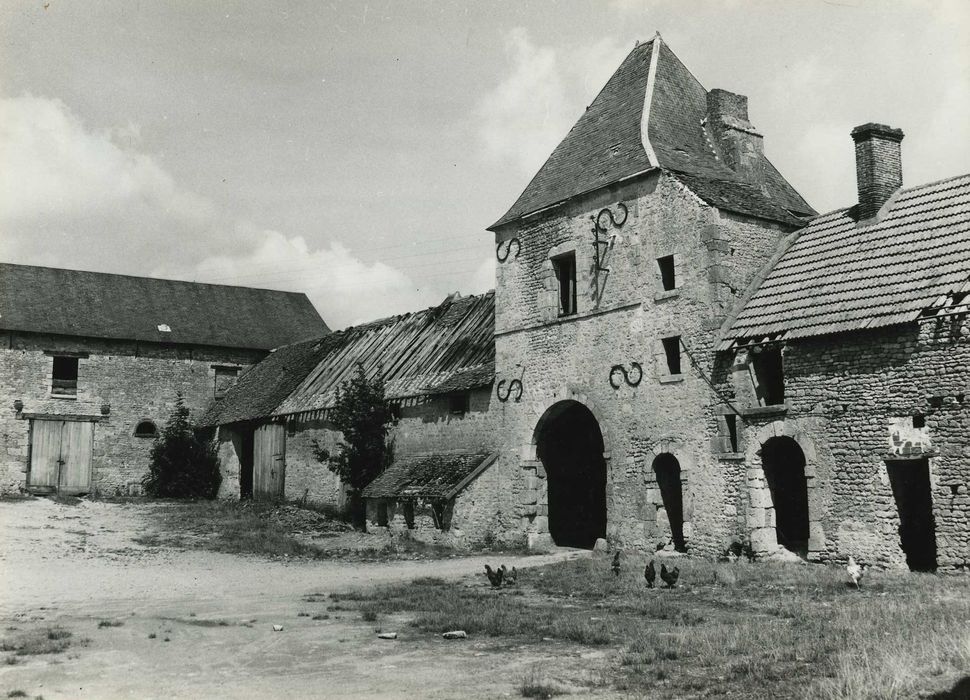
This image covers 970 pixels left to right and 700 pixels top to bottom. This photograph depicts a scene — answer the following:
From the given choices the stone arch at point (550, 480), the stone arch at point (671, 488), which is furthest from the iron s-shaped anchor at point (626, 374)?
the stone arch at point (671, 488)

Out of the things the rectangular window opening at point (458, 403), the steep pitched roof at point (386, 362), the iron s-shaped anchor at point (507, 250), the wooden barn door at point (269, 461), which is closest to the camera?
the iron s-shaped anchor at point (507, 250)

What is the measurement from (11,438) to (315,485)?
1333 centimetres

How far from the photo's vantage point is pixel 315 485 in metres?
26.5

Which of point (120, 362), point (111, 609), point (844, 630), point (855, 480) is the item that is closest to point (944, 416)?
point (855, 480)

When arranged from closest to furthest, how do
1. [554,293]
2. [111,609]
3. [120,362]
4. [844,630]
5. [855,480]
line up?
[844,630], [111,609], [855,480], [554,293], [120,362]

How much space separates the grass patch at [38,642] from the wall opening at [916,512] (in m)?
12.3

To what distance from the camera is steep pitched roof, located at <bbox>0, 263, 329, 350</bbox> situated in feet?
111

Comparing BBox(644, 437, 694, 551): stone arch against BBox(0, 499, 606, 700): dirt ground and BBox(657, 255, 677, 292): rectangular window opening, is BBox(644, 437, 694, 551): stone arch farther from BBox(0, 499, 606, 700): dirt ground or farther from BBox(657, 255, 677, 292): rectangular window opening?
BBox(657, 255, 677, 292): rectangular window opening

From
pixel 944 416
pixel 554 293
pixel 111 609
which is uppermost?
pixel 554 293

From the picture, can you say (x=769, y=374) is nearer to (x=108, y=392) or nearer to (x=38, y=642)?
(x=38, y=642)

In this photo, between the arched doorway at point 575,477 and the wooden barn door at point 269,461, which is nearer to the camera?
the arched doorway at point 575,477

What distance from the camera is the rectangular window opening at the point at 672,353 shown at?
18.0 meters

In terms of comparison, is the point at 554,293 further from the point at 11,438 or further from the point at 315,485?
the point at 11,438

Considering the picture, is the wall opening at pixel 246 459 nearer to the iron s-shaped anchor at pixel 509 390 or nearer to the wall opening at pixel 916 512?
the iron s-shaped anchor at pixel 509 390
